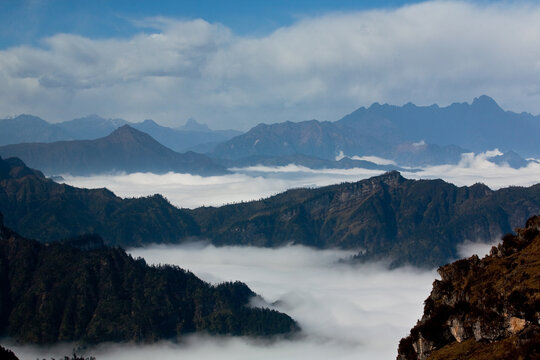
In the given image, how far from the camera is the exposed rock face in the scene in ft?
343

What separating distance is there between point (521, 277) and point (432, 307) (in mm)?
25798

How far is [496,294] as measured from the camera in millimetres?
114125

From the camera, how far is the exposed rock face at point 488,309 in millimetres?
104500

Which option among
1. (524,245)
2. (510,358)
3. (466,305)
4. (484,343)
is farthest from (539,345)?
(524,245)

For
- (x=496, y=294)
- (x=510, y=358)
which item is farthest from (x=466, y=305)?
(x=510, y=358)

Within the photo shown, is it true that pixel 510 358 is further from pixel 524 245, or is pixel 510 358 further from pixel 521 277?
pixel 524 245

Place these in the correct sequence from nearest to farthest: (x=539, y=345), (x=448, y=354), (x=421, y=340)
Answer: (x=539, y=345) → (x=448, y=354) → (x=421, y=340)

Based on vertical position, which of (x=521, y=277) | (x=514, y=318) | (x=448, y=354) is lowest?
(x=448, y=354)

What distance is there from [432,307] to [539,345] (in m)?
39.3

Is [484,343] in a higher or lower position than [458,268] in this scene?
lower

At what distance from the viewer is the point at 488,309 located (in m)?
114

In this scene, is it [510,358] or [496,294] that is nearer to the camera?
[510,358]

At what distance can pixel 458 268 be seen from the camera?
137750 millimetres

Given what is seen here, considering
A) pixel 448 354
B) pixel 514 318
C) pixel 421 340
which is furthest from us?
pixel 421 340
